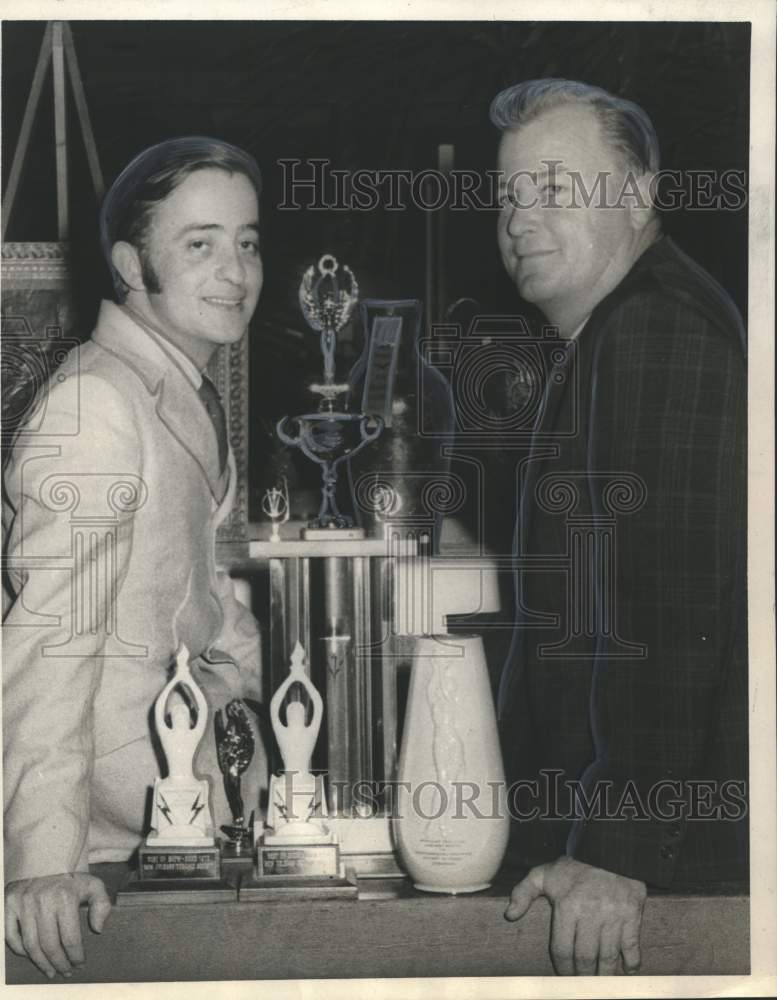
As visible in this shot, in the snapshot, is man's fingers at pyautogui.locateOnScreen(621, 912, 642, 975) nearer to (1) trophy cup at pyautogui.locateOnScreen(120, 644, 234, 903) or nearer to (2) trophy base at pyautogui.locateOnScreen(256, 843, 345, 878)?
(2) trophy base at pyautogui.locateOnScreen(256, 843, 345, 878)

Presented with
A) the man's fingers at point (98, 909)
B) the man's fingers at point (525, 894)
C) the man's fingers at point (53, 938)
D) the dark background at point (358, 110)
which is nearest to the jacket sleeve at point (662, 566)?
the man's fingers at point (525, 894)

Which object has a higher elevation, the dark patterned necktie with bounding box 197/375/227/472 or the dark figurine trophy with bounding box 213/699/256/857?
the dark patterned necktie with bounding box 197/375/227/472

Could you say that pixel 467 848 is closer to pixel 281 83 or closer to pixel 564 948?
pixel 564 948

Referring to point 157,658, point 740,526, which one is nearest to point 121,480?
point 157,658

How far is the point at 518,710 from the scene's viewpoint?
3221mm

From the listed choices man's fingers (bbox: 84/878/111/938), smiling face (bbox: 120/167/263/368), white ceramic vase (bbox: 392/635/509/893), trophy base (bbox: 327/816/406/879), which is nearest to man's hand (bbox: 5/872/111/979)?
man's fingers (bbox: 84/878/111/938)

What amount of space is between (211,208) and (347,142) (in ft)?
1.10

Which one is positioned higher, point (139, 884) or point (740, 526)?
point (740, 526)

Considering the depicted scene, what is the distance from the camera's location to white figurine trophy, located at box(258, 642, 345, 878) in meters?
3.08

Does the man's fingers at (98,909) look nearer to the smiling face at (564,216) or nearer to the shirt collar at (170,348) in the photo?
the shirt collar at (170,348)

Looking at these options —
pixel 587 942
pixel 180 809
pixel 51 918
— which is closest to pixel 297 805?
pixel 180 809

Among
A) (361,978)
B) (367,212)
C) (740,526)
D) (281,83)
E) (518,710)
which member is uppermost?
(281,83)

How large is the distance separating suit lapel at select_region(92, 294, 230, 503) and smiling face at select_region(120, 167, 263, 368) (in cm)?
5

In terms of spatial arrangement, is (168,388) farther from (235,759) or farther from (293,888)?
(293,888)
